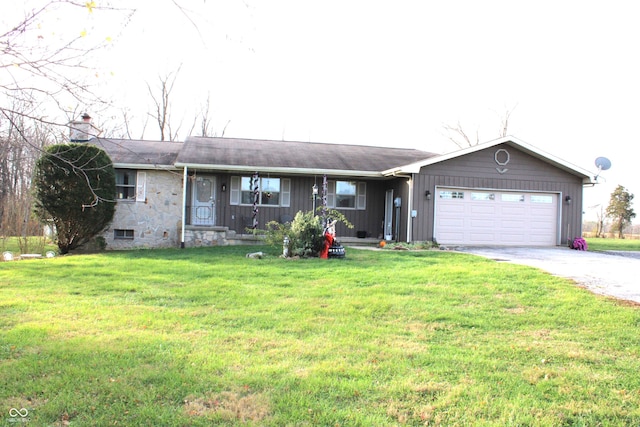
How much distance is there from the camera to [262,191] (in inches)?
619

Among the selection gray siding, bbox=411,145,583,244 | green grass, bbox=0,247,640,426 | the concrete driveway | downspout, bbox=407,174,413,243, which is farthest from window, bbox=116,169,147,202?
the concrete driveway

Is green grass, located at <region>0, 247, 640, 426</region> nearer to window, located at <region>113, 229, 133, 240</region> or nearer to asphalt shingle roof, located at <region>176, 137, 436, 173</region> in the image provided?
window, located at <region>113, 229, 133, 240</region>

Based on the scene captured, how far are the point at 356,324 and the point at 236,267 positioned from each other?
176 inches

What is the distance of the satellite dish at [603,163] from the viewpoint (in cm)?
1524

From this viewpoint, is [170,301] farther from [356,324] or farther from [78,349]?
[356,324]

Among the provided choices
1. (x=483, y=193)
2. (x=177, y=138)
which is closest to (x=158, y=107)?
(x=177, y=138)

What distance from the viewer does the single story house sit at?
14500 millimetres

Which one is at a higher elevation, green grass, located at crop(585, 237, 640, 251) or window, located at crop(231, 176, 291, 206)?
window, located at crop(231, 176, 291, 206)

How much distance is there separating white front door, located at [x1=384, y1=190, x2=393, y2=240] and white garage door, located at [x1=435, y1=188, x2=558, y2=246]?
1.81 meters

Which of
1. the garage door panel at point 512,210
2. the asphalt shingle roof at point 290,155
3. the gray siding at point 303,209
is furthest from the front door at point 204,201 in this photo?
the garage door panel at point 512,210

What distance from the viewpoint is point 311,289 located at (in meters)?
7.12

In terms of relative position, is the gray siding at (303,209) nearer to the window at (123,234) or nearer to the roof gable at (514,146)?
the roof gable at (514,146)

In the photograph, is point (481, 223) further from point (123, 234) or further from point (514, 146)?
point (123, 234)

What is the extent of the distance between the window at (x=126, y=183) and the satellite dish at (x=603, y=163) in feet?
50.4
